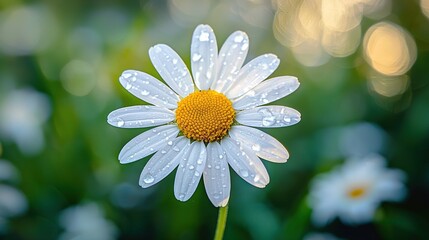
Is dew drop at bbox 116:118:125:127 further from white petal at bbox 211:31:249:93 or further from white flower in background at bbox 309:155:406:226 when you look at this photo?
white flower in background at bbox 309:155:406:226

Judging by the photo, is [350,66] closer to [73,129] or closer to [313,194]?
[313,194]

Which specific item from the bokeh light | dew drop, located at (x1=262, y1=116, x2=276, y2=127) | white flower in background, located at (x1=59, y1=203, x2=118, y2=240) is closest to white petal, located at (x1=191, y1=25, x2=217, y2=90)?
dew drop, located at (x1=262, y1=116, x2=276, y2=127)

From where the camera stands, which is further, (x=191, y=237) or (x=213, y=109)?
(x=191, y=237)

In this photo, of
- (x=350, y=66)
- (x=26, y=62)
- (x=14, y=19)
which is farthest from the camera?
(x=14, y=19)

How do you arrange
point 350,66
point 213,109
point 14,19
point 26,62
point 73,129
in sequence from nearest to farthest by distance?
1. point 213,109
2. point 73,129
3. point 350,66
4. point 26,62
5. point 14,19

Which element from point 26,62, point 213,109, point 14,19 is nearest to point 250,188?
point 213,109

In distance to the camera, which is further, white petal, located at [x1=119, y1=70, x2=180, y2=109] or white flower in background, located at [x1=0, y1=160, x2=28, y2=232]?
white flower in background, located at [x1=0, y1=160, x2=28, y2=232]
